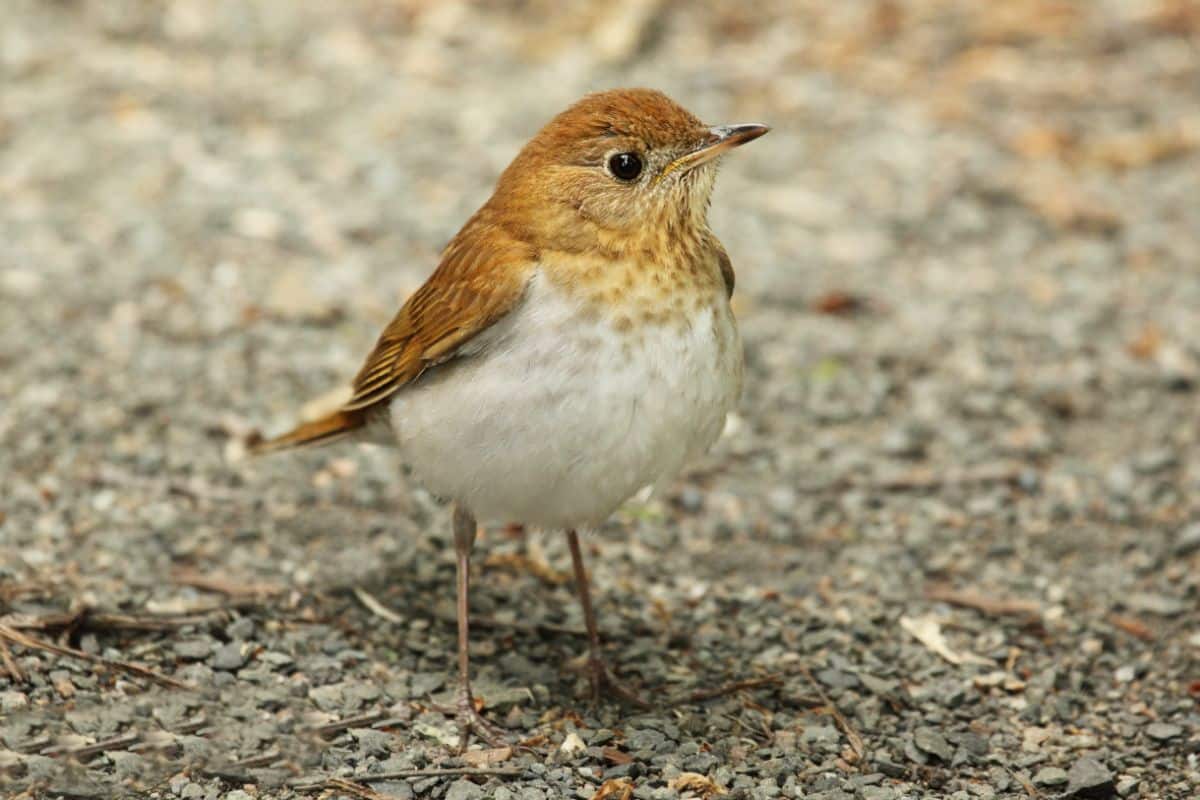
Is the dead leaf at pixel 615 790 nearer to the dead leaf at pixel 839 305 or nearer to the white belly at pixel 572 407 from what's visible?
the white belly at pixel 572 407

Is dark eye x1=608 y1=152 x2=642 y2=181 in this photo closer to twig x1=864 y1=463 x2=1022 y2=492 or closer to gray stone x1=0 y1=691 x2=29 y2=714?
gray stone x1=0 y1=691 x2=29 y2=714

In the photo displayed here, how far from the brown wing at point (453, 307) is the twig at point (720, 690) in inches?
54.8

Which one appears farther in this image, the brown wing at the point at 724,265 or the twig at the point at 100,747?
the brown wing at the point at 724,265

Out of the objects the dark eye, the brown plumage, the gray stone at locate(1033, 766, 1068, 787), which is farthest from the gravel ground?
the dark eye

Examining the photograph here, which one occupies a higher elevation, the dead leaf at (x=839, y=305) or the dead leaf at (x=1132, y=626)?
the dead leaf at (x=839, y=305)

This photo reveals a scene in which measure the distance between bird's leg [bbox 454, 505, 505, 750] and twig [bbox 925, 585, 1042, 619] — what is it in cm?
188

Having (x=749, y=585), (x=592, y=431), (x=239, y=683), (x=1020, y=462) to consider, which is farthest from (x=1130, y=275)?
(x=239, y=683)

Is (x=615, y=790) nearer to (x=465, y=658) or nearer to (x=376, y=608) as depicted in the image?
(x=465, y=658)

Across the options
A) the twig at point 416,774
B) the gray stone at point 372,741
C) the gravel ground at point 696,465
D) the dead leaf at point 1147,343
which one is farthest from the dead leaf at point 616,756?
the dead leaf at point 1147,343

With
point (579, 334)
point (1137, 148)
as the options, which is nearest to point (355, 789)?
point (579, 334)

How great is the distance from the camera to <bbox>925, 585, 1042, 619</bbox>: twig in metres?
5.79

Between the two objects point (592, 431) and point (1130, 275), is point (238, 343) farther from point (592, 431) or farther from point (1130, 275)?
point (1130, 275)

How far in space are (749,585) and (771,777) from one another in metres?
1.44

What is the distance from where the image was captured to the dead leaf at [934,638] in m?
5.47
